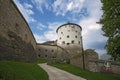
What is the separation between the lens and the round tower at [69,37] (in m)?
56.6

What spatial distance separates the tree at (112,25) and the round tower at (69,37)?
128 feet

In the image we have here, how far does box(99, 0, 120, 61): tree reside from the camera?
15.8 m

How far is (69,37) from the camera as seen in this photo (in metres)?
57.5

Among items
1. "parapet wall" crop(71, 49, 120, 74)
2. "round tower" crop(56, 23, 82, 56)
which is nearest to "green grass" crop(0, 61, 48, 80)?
"parapet wall" crop(71, 49, 120, 74)

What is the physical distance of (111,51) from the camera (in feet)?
53.4

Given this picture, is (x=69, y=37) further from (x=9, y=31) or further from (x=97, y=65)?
(x=9, y=31)

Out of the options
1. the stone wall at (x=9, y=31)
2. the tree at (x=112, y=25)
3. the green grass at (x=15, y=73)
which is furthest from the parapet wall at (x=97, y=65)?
the stone wall at (x=9, y=31)

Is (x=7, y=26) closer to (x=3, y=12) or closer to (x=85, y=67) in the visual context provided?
(x=3, y=12)

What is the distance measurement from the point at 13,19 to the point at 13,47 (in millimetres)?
4425

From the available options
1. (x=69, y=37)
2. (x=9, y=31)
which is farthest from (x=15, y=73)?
(x=69, y=37)

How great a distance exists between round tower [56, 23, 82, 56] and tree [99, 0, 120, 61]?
128ft

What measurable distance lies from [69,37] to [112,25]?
4113 cm

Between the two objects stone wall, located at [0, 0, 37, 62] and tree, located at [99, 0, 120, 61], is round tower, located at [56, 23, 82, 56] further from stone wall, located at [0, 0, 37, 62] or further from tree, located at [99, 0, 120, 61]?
tree, located at [99, 0, 120, 61]

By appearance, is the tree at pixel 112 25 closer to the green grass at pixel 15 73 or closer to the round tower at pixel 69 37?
the green grass at pixel 15 73
